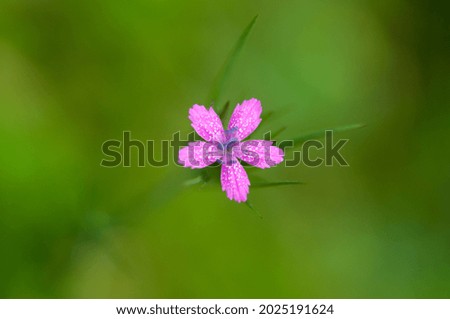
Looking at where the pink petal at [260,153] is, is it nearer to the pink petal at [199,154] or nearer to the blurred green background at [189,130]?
the pink petal at [199,154]

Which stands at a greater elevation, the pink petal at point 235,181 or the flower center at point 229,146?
the flower center at point 229,146

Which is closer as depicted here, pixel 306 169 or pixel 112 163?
pixel 112 163

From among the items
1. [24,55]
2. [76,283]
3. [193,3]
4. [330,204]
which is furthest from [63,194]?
[330,204]

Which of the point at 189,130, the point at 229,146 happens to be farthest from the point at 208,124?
the point at 189,130

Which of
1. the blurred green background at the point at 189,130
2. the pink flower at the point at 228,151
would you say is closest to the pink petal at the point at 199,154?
the pink flower at the point at 228,151

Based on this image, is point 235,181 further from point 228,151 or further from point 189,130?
point 189,130
